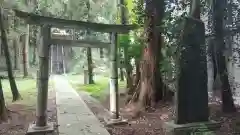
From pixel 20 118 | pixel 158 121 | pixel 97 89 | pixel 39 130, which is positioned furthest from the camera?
pixel 97 89

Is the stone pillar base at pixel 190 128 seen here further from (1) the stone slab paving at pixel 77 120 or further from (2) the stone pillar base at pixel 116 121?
(2) the stone pillar base at pixel 116 121

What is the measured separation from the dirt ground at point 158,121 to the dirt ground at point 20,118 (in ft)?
5.61

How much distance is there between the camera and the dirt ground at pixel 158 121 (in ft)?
21.1

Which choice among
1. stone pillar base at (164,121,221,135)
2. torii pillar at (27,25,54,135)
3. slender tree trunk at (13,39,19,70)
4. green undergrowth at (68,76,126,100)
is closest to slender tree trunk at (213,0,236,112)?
stone pillar base at (164,121,221,135)

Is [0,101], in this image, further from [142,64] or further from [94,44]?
[142,64]

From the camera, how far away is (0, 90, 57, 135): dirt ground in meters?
8.20

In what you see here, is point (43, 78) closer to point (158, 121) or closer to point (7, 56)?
point (158, 121)

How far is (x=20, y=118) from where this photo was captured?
976 centimetres

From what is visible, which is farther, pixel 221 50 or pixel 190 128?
pixel 221 50

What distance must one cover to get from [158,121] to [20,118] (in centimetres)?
464

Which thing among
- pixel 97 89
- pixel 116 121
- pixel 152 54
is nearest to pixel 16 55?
pixel 97 89

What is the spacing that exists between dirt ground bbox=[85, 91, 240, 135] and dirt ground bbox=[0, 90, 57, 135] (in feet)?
5.61

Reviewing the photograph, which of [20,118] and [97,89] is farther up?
[97,89]

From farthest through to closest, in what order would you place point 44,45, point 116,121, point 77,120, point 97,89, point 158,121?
1. point 97,89
2. point 77,120
3. point 116,121
4. point 158,121
5. point 44,45
